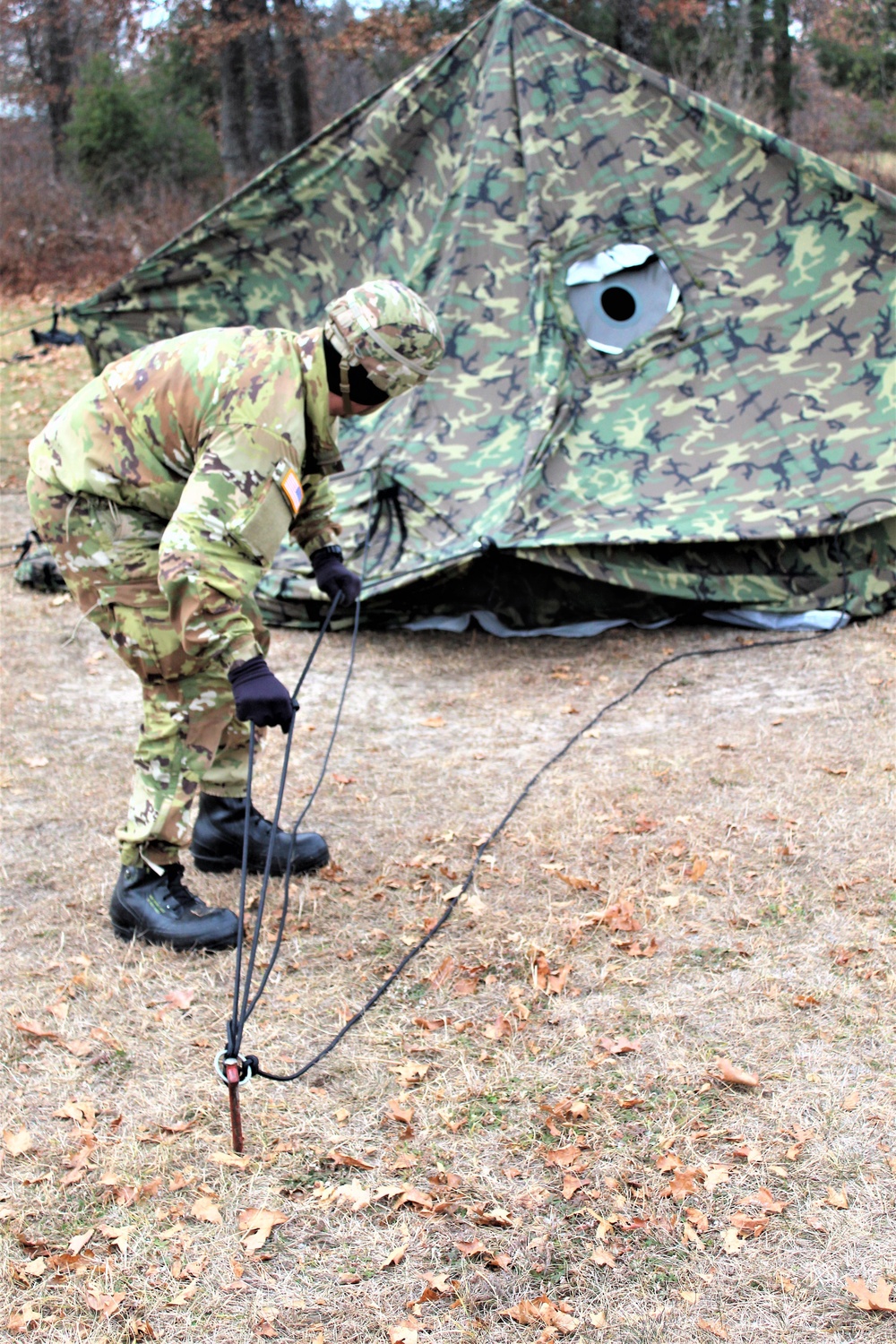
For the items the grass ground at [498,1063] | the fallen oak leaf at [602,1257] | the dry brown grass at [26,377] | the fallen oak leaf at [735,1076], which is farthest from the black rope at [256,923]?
the dry brown grass at [26,377]

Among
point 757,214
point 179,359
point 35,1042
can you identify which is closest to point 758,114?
point 757,214

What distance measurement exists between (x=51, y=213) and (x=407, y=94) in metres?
10.6

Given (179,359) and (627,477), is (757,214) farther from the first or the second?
(179,359)

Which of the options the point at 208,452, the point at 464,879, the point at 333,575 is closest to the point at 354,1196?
the point at 464,879

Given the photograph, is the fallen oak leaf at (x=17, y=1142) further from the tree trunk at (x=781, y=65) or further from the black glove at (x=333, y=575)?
the tree trunk at (x=781, y=65)

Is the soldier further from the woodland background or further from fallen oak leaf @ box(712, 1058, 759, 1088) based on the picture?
the woodland background

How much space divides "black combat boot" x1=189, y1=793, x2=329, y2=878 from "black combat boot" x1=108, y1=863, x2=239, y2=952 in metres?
0.34

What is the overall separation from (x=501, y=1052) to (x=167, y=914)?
3.84ft

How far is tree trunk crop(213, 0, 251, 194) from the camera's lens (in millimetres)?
14844

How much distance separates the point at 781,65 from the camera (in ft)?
62.7

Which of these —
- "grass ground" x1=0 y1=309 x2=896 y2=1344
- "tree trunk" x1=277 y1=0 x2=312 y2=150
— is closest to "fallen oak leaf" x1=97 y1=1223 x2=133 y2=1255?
"grass ground" x1=0 y1=309 x2=896 y2=1344

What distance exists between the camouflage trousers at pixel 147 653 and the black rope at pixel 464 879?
0.98 feet

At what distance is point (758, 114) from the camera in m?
16.5

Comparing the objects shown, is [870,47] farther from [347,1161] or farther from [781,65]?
[347,1161]
